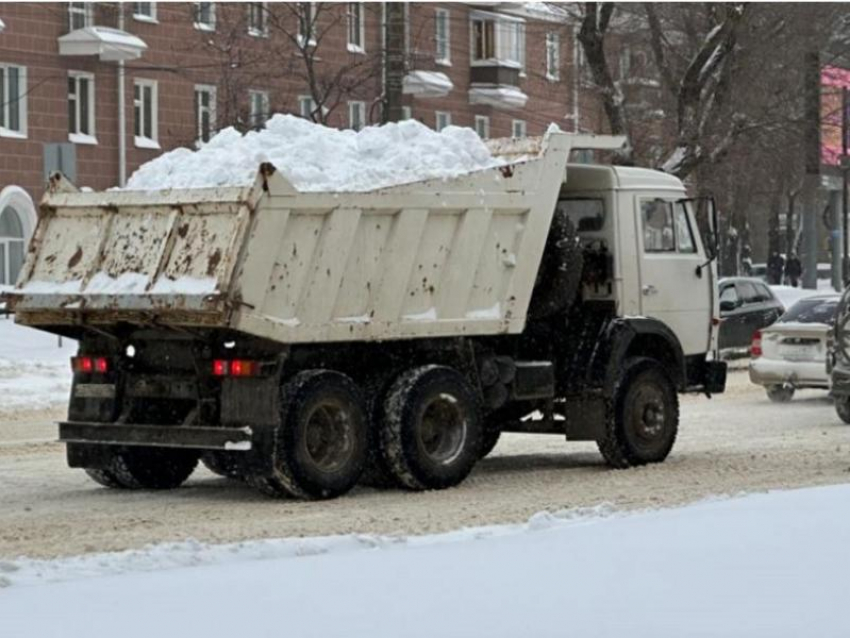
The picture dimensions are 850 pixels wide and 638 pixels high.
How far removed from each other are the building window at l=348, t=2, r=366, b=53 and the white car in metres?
31.2

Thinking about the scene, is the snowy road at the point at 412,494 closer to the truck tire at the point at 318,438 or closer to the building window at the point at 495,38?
the truck tire at the point at 318,438

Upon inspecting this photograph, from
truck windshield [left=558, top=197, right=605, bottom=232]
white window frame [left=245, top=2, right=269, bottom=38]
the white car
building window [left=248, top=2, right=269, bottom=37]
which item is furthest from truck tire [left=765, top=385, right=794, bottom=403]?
building window [left=248, top=2, right=269, bottom=37]

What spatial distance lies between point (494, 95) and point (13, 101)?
19.9 m

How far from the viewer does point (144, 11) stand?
51.5m

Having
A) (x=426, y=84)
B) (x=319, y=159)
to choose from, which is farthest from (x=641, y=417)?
(x=426, y=84)

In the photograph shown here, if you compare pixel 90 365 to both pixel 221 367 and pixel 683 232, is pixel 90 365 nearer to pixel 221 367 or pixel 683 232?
pixel 221 367

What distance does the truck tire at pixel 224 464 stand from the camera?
15992mm

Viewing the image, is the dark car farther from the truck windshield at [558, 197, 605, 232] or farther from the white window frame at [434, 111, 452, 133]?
the white window frame at [434, 111, 452, 133]

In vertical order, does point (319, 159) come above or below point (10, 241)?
below

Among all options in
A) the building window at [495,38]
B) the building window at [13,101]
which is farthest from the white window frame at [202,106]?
the building window at [495,38]

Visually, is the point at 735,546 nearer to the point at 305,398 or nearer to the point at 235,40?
the point at 305,398

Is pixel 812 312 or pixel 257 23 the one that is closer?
pixel 812 312

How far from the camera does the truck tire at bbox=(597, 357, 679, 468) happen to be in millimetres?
18500

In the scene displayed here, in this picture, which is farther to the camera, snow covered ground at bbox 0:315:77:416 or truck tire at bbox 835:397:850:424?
snow covered ground at bbox 0:315:77:416
